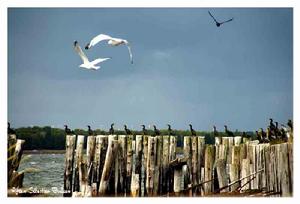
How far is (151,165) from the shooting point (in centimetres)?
1480

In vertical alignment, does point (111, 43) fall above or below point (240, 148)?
above

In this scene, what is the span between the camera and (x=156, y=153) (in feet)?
48.6

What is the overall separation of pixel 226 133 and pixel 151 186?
3.18 m

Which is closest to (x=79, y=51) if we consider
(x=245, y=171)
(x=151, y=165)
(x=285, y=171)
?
(x=151, y=165)

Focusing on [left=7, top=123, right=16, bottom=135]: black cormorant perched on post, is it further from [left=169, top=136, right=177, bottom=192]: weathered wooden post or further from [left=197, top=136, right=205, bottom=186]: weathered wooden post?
[left=197, top=136, right=205, bottom=186]: weathered wooden post

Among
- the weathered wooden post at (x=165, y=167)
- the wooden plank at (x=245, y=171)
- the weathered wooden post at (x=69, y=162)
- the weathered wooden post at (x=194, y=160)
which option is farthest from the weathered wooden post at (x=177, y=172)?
the weathered wooden post at (x=69, y=162)

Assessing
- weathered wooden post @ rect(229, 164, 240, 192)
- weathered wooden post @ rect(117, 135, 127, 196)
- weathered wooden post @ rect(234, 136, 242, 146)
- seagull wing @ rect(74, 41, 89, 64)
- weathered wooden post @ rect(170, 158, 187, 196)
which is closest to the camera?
seagull wing @ rect(74, 41, 89, 64)

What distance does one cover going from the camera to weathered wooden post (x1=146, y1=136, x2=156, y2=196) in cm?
1477

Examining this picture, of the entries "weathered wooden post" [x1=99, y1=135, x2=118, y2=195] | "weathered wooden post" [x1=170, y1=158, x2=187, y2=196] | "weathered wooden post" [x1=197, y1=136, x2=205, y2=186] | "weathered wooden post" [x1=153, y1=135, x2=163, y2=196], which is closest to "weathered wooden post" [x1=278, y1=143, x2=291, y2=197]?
"weathered wooden post" [x1=197, y1=136, x2=205, y2=186]

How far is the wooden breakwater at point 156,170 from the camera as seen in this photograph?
48.1 feet

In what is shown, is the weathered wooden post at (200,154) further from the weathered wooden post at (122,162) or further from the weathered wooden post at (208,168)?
the weathered wooden post at (122,162)
